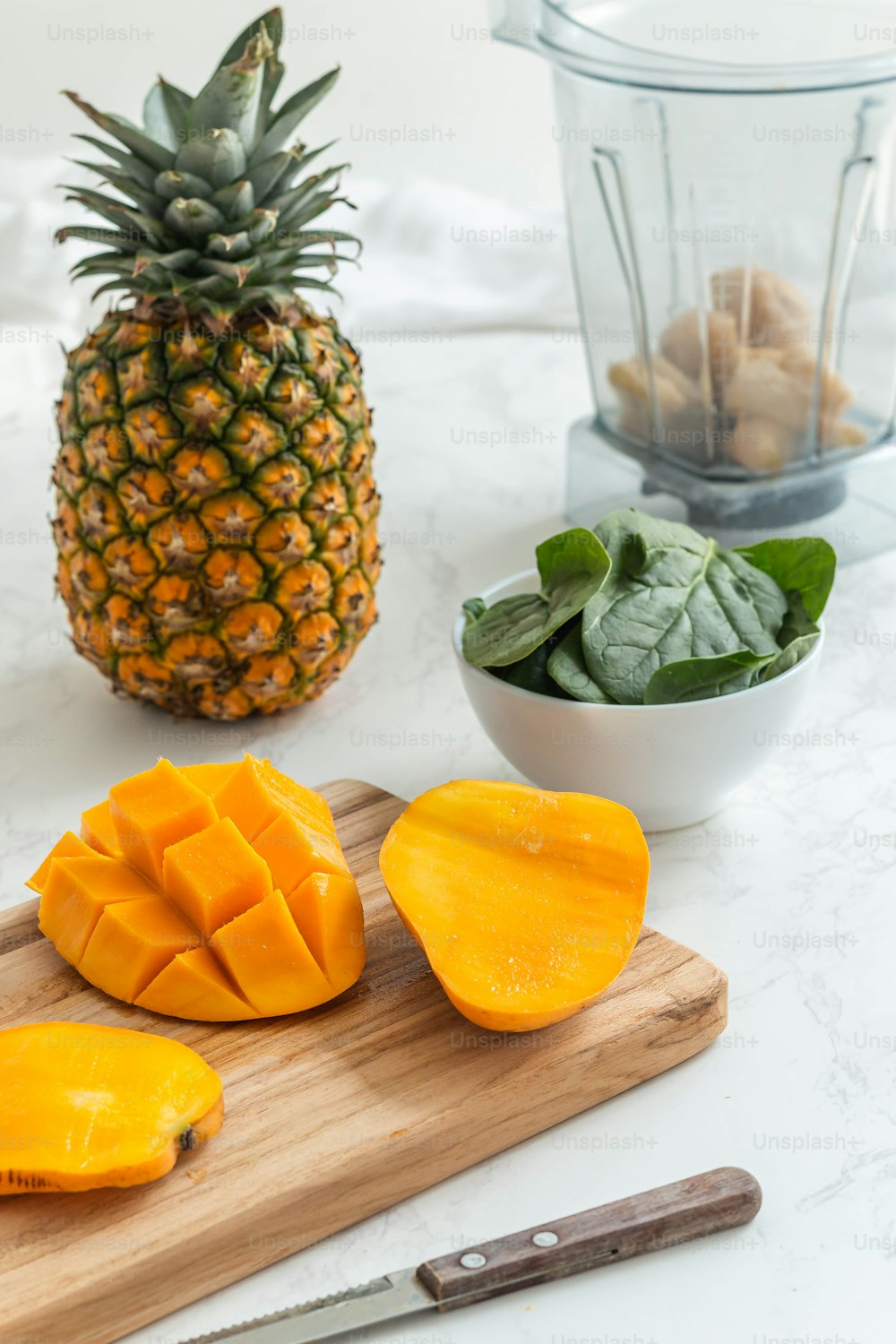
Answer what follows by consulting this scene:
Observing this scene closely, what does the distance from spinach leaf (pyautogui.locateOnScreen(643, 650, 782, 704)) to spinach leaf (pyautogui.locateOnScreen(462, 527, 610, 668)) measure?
3.2 inches

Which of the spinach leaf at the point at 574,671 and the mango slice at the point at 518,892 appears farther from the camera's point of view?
the spinach leaf at the point at 574,671

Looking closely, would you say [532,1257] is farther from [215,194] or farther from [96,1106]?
Answer: [215,194]

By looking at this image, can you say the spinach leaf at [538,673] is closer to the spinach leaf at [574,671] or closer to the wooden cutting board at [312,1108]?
the spinach leaf at [574,671]

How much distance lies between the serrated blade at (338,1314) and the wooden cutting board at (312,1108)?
53mm

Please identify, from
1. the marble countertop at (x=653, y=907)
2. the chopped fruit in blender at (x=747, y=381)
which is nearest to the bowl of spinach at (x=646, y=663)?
the marble countertop at (x=653, y=907)

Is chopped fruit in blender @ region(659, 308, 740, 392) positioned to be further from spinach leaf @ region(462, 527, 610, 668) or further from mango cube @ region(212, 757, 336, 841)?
mango cube @ region(212, 757, 336, 841)

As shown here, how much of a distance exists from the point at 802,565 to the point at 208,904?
1.79ft

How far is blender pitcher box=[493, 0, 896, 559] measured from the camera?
1420mm

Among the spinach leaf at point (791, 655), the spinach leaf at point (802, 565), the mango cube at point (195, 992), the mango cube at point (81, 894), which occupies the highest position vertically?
the spinach leaf at point (802, 565)

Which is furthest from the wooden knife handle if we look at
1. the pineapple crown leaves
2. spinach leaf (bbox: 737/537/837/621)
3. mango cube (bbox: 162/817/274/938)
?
the pineapple crown leaves

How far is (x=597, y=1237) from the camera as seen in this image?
77 cm

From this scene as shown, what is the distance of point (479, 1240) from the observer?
81 centimetres

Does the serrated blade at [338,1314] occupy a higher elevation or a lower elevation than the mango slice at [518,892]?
lower

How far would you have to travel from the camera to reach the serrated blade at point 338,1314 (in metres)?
0.72
